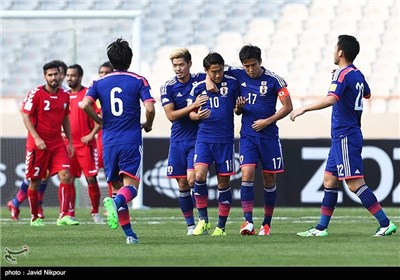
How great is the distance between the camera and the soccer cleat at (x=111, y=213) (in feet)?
30.7

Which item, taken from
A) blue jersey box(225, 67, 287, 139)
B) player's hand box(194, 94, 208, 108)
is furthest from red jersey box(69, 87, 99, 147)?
blue jersey box(225, 67, 287, 139)

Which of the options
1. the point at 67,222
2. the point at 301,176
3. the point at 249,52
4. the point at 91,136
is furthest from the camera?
the point at 301,176

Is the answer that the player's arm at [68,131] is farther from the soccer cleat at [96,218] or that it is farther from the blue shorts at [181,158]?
the blue shorts at [181,158]

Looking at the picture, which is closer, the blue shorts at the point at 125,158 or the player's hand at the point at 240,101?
the blue shorts at the point at 125,158

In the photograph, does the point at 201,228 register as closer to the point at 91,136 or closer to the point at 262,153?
the point at 262,153

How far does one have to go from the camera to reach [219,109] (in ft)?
36.7

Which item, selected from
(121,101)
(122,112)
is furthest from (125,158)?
(121,101)

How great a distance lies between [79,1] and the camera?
74.1 ft

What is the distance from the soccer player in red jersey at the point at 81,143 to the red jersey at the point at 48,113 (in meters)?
0.76

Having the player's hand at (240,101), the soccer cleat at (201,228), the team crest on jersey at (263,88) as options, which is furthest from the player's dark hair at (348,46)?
the soccer cleat at (201,228)

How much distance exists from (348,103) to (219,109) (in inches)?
57.4

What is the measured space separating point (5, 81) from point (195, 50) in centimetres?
418

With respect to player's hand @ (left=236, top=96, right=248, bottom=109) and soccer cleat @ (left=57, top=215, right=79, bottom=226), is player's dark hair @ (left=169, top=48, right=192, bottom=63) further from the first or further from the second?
soccer cleat @ (left=57, top=215, right=79, bottom=226)

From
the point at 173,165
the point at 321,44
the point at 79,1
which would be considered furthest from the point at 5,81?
the point at 173,165
